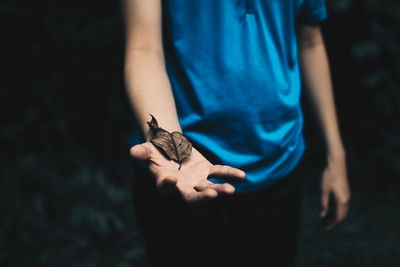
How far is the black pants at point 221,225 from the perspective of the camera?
1059mm

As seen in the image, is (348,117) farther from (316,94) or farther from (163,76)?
(163,76)

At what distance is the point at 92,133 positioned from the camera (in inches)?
119

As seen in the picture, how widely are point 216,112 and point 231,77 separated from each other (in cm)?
12

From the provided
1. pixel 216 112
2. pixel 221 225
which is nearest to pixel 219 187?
pixel 216 112

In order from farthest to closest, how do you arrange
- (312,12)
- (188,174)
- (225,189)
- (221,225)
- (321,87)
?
(321,87)
(312,12)
(221,225)
(188,174)
(225,189)

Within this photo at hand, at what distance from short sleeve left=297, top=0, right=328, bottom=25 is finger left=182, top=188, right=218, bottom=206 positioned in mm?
912

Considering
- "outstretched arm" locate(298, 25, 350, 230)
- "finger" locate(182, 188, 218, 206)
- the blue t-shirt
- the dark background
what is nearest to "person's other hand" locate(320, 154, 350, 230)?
"outstretched arm" locate(298, 25, 350, 230)

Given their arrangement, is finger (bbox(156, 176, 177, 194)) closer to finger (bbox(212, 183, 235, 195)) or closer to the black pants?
finger (bbox(212, 183, 235, 195))

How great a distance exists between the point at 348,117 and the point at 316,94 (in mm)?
2028

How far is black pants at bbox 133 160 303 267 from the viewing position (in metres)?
1.06

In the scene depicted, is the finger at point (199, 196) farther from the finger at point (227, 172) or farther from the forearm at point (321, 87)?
the forearm at point (321, 87)

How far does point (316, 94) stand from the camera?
145 centimetres

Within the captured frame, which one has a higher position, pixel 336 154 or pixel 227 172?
pixel 227 172

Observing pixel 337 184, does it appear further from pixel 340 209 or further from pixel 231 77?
pixel 231 77
